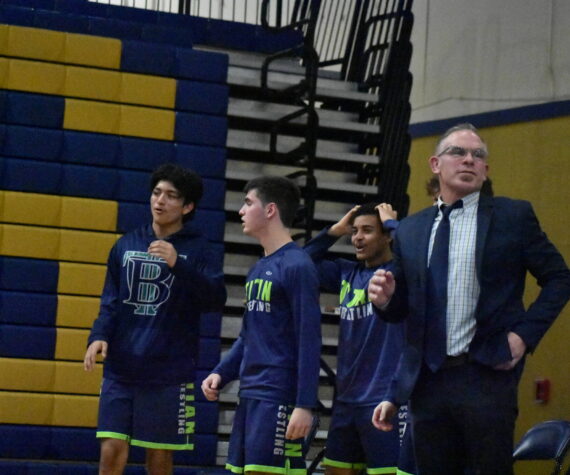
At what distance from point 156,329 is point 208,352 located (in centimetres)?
189

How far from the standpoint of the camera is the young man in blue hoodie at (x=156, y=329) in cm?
554

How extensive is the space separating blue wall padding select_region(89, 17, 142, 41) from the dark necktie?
14.5ft

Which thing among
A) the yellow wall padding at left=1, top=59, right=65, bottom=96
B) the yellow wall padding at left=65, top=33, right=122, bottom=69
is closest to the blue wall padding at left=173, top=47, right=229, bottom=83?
the yellow wall padding at left=65, top=33, right=122, bottom=69

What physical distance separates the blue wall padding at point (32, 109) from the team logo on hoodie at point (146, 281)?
1.99m

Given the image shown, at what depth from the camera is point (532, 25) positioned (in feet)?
29.5

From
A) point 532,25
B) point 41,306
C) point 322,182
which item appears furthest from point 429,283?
point 532,25

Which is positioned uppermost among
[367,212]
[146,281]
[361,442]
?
[367,212]

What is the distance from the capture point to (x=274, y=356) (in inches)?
190

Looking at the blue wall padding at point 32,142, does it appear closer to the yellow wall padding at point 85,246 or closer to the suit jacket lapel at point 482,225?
the yellow wall padding at point 85,246

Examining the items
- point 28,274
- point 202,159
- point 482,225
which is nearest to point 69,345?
point 28,274

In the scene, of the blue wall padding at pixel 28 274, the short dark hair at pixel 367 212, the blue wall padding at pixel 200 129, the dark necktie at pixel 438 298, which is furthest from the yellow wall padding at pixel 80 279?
the dark necktie at pixel 438 298

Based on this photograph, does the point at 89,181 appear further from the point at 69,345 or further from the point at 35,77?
the point at 69,345

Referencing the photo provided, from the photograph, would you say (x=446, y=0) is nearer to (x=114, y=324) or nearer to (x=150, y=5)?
(x=150, y=5)

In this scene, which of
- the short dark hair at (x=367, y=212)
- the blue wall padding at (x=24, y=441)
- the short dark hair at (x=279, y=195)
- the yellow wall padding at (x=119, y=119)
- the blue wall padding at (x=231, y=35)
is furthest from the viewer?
A: the blue wall padding at (x=231, y=35)
